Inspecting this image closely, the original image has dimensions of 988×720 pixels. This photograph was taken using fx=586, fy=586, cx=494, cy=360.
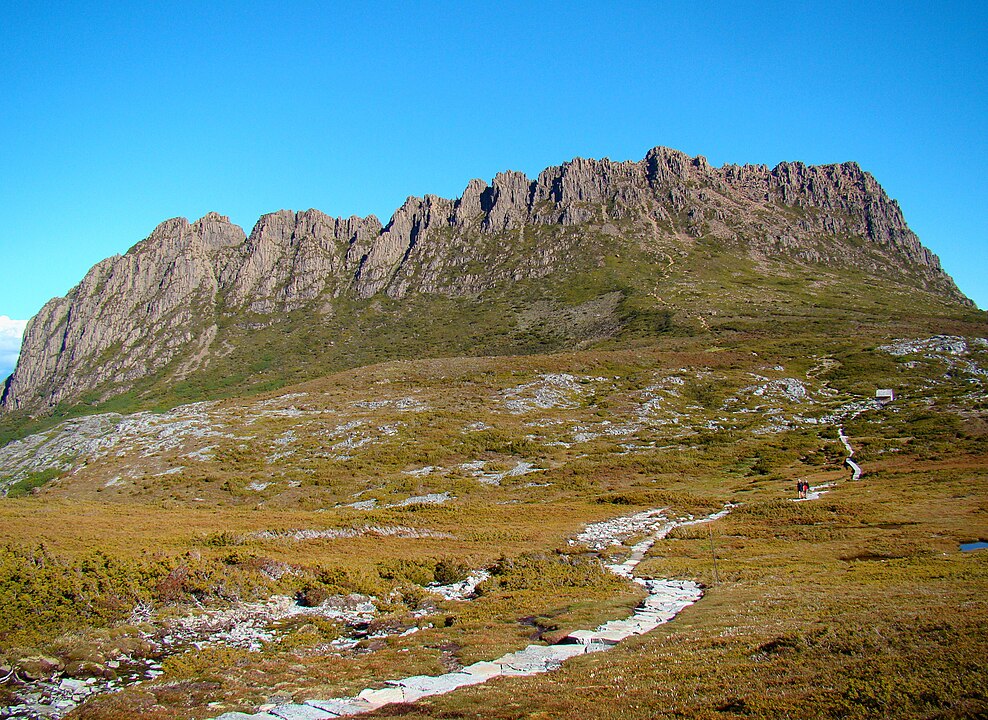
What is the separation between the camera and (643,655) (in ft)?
51.6

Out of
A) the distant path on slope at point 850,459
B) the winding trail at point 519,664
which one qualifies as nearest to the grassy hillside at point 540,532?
the winding trail at point 519,664

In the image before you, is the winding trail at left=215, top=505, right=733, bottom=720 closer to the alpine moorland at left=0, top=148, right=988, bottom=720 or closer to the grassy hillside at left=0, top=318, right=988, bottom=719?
the alpine moorland at left=0, top=148, right=988, bottom=720

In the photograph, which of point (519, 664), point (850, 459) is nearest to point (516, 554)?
point (519, 664)

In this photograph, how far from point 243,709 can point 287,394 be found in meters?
99.7

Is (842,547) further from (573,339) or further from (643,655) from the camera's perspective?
(573,339)

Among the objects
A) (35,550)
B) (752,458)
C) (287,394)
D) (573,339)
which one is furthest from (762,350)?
(35,550)

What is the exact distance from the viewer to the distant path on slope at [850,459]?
5812 centimetres

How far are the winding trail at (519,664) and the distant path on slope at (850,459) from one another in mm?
39884

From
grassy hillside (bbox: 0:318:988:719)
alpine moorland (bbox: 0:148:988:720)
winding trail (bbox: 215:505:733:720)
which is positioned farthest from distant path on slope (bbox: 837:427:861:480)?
winding trail (bbox: 215:505:733:720)

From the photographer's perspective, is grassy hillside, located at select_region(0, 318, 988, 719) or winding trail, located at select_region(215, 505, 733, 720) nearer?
grassy hillside, located at select_region(0, 318, 988, 719)

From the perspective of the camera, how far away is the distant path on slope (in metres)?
58.1

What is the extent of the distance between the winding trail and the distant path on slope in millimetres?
39884

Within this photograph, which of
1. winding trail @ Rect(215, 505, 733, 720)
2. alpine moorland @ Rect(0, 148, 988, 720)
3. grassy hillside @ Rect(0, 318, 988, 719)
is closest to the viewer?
grassy hillside @ Rect(0, 318, 988, 719)

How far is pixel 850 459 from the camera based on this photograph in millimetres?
65500
